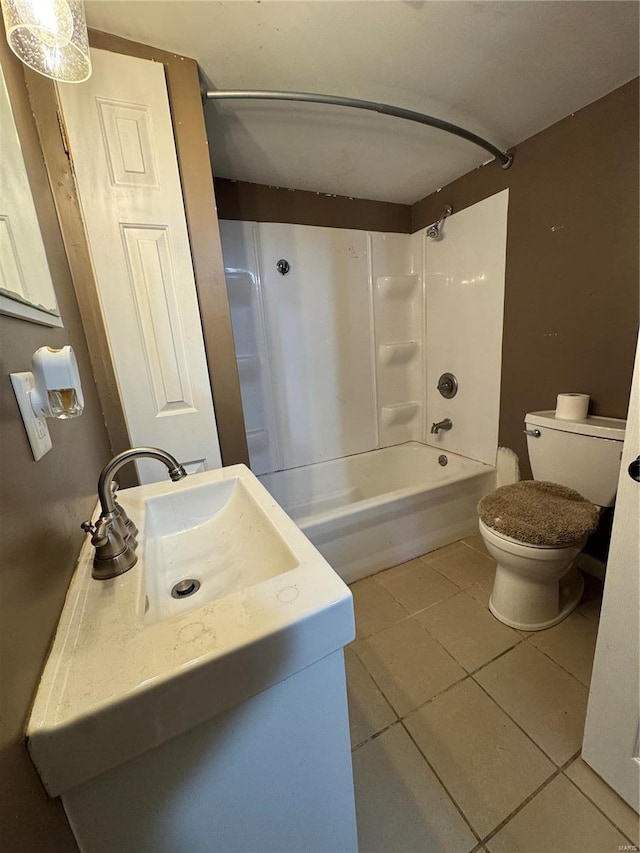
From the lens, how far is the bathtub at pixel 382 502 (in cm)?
162

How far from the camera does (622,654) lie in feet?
2.51

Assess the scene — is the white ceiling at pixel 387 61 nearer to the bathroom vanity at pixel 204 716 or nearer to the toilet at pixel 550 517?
the toilet at pixel 550 517

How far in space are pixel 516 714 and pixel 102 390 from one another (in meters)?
1.81

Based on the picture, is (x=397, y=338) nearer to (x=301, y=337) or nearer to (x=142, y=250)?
(x=301, y=337)

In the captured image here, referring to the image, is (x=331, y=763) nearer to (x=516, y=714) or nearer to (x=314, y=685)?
(x=314, y=685)

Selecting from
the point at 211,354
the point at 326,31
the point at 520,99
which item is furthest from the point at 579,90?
the point at 211,354

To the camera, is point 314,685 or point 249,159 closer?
point 314,685

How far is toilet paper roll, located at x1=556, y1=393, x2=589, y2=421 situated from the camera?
57.2 inches

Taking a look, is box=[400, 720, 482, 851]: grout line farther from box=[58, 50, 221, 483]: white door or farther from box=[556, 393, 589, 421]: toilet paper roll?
box=[556, 393, 589, 421]: toilet paper roll

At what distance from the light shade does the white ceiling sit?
33cm

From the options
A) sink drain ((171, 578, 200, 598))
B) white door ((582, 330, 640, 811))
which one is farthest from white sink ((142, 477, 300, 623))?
white door ((582, 330, 640, 811))

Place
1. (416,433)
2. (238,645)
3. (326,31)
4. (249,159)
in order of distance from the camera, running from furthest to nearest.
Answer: (416,433) → (249,159) → (326,31) → (238,645)

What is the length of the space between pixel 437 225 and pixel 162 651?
251cm

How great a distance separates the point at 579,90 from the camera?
4.22 ft
